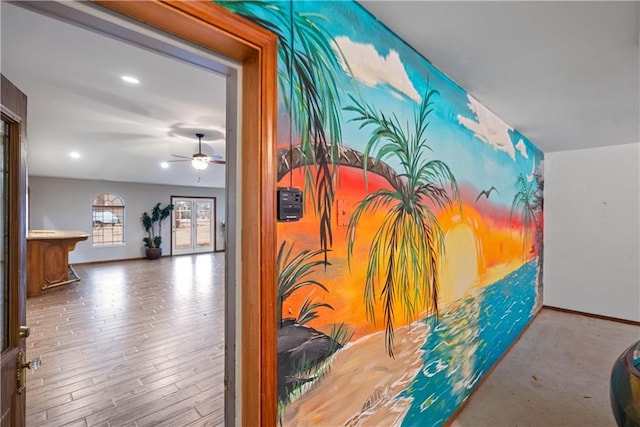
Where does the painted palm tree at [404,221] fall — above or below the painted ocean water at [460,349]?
above

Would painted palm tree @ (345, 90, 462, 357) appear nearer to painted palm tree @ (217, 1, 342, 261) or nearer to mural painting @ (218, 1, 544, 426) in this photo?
mural painting @ (218, 1, 544, 426)

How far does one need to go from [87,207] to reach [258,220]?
363 inches

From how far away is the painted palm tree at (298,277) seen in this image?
1.00m

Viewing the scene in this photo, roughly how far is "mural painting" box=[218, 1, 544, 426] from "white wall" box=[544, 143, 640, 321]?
3105 mm

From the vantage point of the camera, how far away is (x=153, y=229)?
350 inches

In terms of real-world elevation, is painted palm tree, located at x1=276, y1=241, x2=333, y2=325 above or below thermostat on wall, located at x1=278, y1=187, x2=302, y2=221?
below

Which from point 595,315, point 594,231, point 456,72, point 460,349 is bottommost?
point 595,315

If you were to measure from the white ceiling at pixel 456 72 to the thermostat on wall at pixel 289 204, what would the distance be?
3.12 ft

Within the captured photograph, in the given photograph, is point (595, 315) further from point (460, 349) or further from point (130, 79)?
point (130, 79)

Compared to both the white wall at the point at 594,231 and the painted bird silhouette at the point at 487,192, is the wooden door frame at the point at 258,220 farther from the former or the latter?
the white wall at the point at 594,231

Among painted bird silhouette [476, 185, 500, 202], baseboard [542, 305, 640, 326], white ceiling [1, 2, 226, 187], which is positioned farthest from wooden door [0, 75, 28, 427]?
baseboard [542, 305, 640, 326]

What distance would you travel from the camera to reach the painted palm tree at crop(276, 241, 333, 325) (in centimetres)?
100

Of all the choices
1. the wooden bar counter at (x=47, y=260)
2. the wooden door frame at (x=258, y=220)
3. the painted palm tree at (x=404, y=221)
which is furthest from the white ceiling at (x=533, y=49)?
the wooden bar counter at (x=47, y=260)

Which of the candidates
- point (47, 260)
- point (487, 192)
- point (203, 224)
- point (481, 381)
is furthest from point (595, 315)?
point (203, 224)
